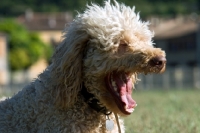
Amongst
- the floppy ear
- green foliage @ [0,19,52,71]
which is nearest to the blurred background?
green foliage @ [0,19,52,71]

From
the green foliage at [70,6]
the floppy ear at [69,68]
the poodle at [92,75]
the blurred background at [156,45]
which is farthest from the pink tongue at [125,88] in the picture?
the green foliage at [70,6]

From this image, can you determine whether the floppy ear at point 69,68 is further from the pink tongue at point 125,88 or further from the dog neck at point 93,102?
the pink tongue at point 125,88

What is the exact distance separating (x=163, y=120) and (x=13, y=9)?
14160 centimetres

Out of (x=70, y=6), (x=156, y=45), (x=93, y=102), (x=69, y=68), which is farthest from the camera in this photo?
(x=70, y=6)

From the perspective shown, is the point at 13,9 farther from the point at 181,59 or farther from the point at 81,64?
the point at 81,64

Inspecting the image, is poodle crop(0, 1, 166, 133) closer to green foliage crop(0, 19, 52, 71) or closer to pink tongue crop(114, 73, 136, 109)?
pink tongue crop(114, 73, 136, 109)

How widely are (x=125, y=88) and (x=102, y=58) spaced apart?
14.5 inches

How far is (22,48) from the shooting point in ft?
334

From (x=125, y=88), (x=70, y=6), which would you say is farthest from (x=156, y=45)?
(x=70, y=6)

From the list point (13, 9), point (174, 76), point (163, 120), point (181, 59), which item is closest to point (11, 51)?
point (181, 59)

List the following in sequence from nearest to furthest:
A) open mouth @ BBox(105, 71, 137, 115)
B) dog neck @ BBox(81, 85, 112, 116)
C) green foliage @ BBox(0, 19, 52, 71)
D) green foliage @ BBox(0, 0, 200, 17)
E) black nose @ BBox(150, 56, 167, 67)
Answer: black nose @ BBox(150, 56, 167, 67)
open mouth @ BBox(105, 71, 137, 115)
dog neck @ BBox(81, 85, 112, 116)
green foliage @ BBox(0, 19, 52, 71)
green foliage @ BBox(0, 0, 200, 17)

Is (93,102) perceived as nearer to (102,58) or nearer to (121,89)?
(121,89)

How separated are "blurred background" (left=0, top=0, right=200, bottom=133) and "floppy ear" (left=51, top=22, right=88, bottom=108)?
285 millimetres

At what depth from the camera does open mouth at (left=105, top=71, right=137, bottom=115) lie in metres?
6.51
